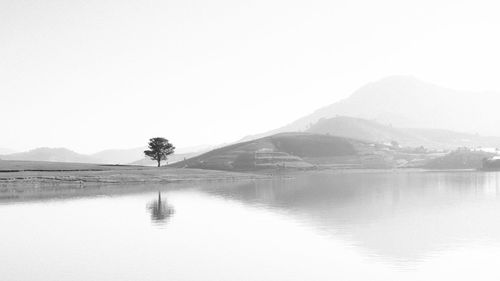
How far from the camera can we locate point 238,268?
42.2m

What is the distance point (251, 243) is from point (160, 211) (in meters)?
37.5

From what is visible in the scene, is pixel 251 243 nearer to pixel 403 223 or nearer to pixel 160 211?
pixel 403 223

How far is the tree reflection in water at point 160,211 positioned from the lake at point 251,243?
0.16 meters

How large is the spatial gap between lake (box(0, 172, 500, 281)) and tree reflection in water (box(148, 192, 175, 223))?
16 cm

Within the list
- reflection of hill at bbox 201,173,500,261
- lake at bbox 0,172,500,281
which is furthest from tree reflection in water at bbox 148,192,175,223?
reflection of hill at bbox 201,173,500,261

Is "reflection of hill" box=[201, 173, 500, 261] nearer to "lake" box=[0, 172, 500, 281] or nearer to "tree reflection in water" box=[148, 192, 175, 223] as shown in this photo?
"lake" box=[0, 172, 500, 281]

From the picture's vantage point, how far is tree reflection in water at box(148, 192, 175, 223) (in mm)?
76875

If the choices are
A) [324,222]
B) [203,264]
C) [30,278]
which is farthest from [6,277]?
[324,222]

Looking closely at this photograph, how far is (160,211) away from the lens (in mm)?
88562

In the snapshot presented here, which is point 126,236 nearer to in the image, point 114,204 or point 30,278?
point 30,278

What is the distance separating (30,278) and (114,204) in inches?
2519

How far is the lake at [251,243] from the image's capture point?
133 feet

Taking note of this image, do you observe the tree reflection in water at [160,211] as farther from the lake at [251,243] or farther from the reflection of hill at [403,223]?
the reflection of hill at [403,223]

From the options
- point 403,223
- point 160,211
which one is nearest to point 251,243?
point 403,223
